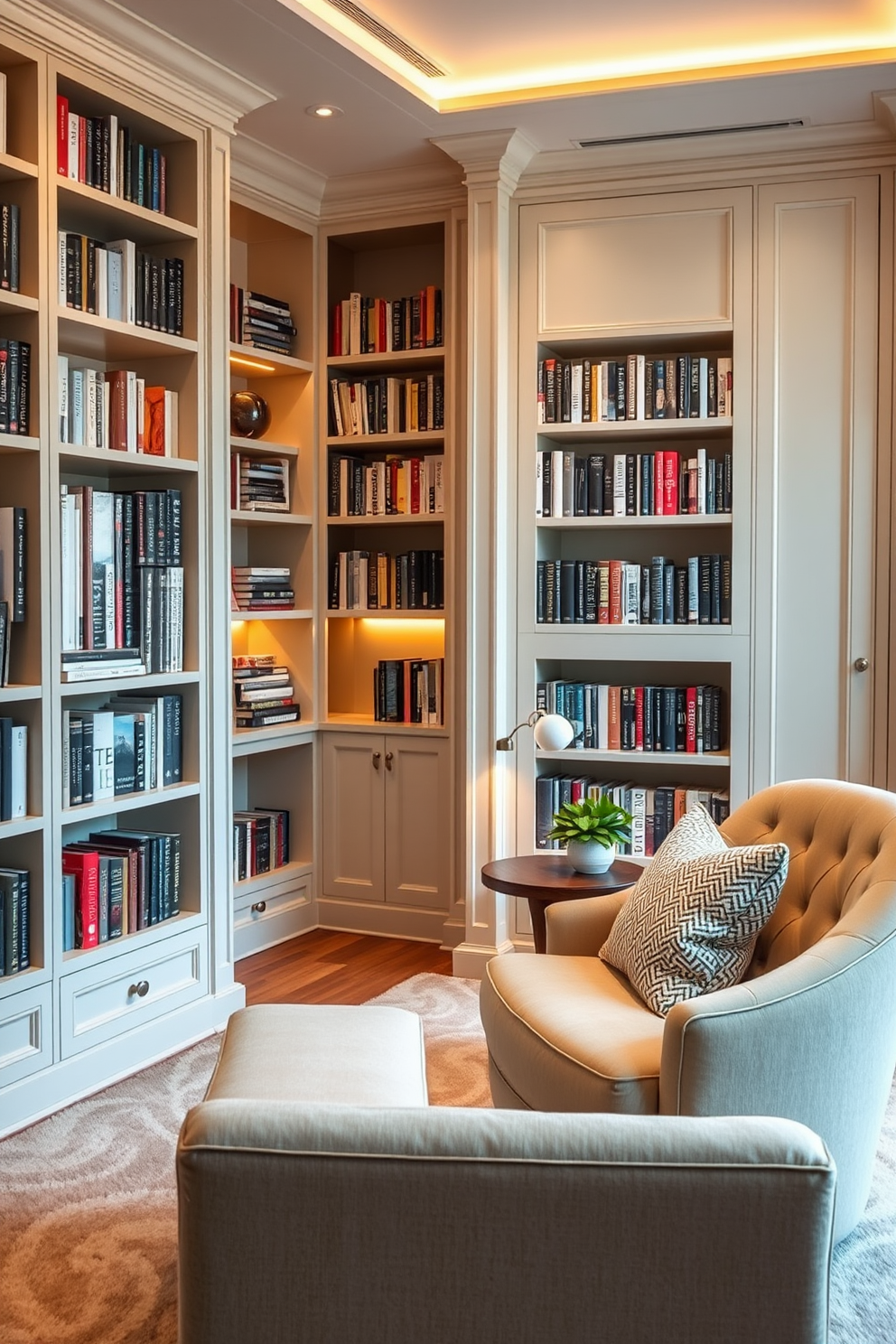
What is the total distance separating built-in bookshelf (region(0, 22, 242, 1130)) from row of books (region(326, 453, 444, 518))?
1.14 m

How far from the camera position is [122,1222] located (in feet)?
8.29

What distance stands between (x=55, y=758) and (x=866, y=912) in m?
1.99

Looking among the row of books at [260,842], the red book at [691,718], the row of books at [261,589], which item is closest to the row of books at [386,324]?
the row of books at [261,589]

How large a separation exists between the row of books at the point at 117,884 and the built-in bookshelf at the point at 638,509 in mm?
1316

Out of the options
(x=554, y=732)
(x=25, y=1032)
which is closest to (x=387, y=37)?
(x=554, y=732)

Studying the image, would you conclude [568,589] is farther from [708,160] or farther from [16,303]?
[16,303]

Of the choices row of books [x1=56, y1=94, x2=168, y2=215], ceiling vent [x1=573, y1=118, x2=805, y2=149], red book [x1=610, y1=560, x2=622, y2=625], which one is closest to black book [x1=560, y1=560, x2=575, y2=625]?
red book [x1=610, y1=560, x2=622, y2=625]

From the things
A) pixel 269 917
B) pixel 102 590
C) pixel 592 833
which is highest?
pixel 102 590

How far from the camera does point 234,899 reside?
14.7ft

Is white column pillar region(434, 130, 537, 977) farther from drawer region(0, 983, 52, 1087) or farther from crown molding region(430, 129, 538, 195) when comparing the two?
drawer region(0, 983, 52, 1087)

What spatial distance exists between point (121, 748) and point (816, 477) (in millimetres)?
2362

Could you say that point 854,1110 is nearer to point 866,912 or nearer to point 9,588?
point 866,912

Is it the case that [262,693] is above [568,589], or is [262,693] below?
below

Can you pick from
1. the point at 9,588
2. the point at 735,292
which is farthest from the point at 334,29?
the point at 9,588
